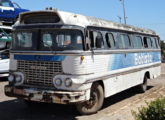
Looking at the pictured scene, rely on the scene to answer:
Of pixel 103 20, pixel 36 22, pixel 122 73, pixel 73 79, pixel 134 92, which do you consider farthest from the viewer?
pixel 134 92

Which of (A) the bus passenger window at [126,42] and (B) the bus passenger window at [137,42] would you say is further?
(B) the bus passenger window at [137,42]

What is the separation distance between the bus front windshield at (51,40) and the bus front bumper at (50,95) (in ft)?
3.53

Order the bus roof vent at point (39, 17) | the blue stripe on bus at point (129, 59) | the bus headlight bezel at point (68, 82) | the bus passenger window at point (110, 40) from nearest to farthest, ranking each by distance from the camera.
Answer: the bus headlight bezel at point (68, 82), the bus roof vent at point (39, 17), the bus passenger window at point (110, 40), the blue stripe on bus at point (129, 59)

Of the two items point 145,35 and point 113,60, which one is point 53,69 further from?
point 145,35

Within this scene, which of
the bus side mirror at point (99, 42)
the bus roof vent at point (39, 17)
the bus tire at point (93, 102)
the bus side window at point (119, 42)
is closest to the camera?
the bus roof vent at point (39, 17)

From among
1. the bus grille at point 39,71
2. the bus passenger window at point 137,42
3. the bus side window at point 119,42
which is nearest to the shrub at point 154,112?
the bus grille at point 39,71

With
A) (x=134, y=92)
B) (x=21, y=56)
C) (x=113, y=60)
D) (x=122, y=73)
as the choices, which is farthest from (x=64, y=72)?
(x=134, y=92)

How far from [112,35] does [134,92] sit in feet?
12.6

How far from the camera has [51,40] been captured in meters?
6.43

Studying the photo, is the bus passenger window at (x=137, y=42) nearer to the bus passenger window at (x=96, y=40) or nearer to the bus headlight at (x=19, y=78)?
the bus passenger window at (x=96, y=40)

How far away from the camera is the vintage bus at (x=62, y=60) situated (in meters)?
6.13

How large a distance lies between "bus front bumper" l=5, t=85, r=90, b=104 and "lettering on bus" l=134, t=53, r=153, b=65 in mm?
3854

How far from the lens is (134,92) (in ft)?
35.4

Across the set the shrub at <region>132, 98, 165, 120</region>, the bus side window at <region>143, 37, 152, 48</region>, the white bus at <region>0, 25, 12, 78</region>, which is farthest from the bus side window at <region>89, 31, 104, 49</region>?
the white bus at <region>0, 25, 12, 78</region>
